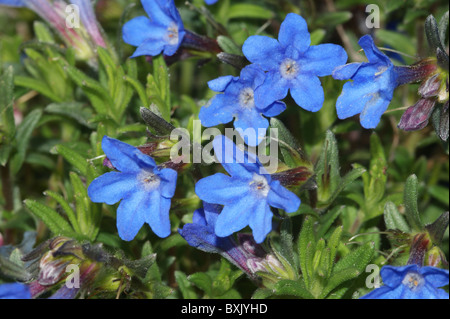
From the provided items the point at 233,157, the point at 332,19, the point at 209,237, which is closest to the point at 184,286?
the point at 209,237

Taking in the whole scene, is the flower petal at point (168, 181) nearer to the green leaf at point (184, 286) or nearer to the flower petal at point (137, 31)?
the green leaf at point (184, 286)

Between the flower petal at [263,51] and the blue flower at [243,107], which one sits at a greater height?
the flower petal at [263,51]

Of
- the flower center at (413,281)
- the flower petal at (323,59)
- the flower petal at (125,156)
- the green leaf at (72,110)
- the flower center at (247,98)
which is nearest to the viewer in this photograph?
the flower center at (413,281)

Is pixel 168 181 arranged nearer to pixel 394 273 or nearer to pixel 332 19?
pixel 394 273

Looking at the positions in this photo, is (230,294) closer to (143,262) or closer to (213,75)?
(143,262)

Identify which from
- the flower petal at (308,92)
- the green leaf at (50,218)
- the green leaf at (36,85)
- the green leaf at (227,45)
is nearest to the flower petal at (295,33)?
the flower petal at (308,92)

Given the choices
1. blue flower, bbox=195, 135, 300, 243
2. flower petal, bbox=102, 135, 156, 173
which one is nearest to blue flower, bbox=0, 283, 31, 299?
flower petal, bbox=102, 135, 156, 173

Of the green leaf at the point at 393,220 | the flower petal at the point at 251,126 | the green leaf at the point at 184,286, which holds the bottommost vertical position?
the green leaf at the point at 184,286

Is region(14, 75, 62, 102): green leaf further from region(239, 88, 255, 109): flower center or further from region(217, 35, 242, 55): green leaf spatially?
region(239, 88, 255, 109): flower center
